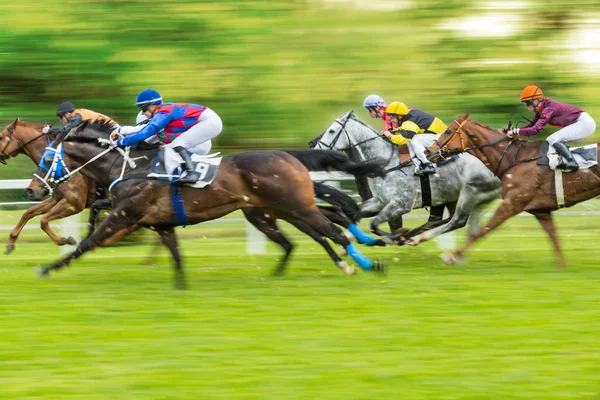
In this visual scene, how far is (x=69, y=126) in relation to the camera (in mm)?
9414

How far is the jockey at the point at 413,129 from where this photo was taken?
1005 centimetres

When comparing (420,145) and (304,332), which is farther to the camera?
(420,145)

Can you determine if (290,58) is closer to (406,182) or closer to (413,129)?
(413,129)

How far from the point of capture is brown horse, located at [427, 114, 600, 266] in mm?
9406

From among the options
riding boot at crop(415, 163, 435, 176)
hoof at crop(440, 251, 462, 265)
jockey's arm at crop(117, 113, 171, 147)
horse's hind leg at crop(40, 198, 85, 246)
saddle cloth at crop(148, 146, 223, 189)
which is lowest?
hoof at crop(440, 251, 462, 265)

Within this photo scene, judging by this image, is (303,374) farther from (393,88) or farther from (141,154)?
(393,88)

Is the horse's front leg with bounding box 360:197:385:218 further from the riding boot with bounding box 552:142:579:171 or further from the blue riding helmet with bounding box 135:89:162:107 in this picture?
the blue riding helmet with bounding box 135:89:162:107

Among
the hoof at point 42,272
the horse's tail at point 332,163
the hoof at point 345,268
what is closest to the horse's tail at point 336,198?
the horse's tail at point 332,163

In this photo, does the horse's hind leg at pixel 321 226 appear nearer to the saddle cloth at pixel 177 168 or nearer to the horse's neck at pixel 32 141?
the saddle cloth at pixel 177 168

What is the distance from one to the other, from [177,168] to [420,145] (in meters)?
2.97

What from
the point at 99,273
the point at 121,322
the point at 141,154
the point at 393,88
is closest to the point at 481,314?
the point at 121,322

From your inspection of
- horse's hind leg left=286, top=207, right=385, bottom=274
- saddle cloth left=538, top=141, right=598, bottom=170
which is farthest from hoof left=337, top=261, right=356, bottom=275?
saddle cloth left=538, top=141, right=598, bottom=170

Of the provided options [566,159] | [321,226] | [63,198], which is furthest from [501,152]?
[63,198]

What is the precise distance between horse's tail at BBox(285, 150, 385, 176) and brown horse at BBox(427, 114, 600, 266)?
1.29 meters
